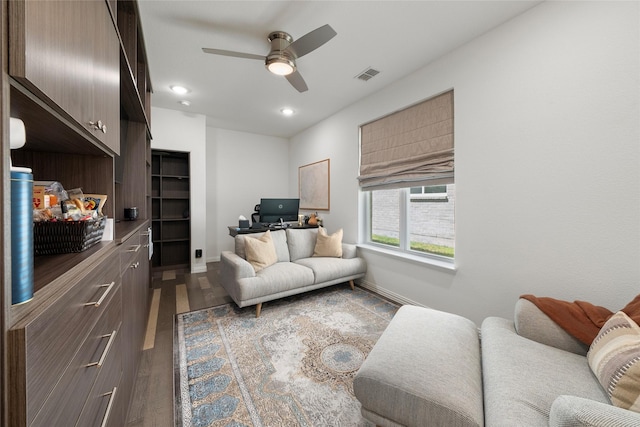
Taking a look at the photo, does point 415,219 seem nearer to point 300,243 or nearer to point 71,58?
point 300,243

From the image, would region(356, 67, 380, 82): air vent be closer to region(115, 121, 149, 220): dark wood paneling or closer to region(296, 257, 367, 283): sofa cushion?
region(296, 257, 367, 283): sofa cushion

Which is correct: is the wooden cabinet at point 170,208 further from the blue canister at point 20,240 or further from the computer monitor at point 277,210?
the blue canister at point 20,240

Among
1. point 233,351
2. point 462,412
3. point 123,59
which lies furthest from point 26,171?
point 233,351

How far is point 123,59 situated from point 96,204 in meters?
1.00

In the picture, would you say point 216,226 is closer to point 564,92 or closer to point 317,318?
point 317,318

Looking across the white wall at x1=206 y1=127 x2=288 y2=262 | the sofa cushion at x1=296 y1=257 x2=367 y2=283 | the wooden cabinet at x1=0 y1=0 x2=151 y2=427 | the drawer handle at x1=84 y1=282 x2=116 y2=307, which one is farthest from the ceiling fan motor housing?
the white wall at x1=206 y1=127 x2=288 y2=262

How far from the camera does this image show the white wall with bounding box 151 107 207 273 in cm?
407

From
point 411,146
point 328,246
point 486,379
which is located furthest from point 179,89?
point 486,379

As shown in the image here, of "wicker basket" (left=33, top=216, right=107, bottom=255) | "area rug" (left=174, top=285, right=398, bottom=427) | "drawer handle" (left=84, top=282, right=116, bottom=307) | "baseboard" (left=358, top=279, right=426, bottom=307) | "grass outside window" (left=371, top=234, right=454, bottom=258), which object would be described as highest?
"wicker basket" (left=33, top=216, right=107, bottom=255)

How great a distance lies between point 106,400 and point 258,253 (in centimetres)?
201

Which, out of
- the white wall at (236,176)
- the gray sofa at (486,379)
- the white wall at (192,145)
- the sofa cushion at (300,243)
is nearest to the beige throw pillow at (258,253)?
the sofa cushion at (300,243)

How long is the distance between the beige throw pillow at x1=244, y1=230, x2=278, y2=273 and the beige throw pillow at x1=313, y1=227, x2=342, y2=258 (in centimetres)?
77

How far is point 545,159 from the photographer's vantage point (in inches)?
75.9

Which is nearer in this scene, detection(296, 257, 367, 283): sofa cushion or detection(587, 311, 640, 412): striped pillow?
detection(587, 311, 640, 412): striped pillow
